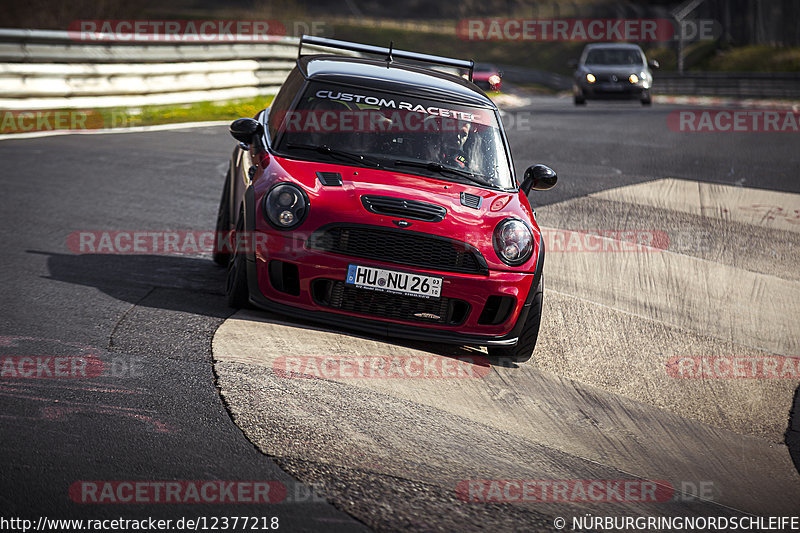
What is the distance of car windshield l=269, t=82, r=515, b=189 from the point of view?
6043 mm

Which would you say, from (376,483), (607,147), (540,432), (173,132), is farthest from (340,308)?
(607,147)

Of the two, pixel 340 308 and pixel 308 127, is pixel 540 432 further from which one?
pixel 308 127

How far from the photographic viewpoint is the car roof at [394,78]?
21.3ft

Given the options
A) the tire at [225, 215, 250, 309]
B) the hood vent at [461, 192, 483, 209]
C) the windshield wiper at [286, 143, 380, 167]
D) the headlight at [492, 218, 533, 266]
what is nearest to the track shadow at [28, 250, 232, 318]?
the tire at [225, 215, 250, 309]

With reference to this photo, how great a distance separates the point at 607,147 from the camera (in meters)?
15.2

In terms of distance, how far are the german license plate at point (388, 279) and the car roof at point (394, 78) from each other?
1.65m

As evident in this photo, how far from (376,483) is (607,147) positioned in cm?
1235

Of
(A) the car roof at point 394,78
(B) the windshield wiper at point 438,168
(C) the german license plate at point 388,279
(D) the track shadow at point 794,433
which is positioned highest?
(A) the car roof at point 394,78

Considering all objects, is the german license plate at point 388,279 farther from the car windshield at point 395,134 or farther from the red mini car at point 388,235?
the car windshield at point 395,134

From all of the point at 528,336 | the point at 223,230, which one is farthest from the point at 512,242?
the point at 223,230

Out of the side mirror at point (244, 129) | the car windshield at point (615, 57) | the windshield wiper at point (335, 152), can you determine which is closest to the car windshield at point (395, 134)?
the windshield wiper at point (335, 152)

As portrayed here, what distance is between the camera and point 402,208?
17.8ft

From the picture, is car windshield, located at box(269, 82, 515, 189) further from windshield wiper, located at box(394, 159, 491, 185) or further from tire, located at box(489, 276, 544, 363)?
tire, located at box(489, 276, 544, 363)

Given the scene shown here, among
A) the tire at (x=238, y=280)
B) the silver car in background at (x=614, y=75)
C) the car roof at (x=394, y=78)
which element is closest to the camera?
the tire at (x=238, y=280)
